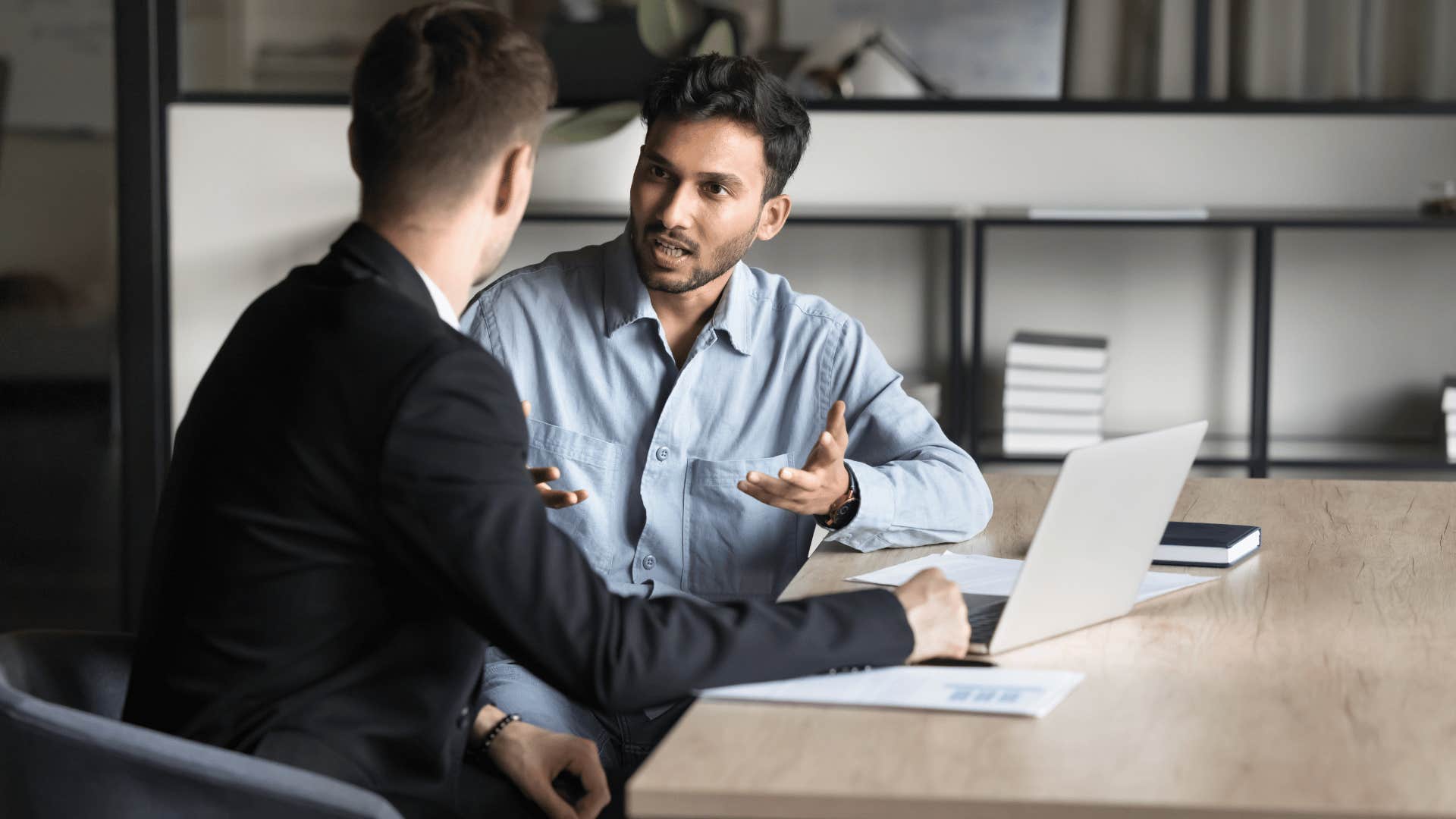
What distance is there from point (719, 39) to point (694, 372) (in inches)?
61.4

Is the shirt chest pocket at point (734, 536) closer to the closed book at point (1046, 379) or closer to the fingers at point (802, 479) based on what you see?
the fingers at point (802, 479)

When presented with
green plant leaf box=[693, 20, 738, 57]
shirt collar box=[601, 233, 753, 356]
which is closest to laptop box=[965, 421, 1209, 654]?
shirt collar box=[601, 233, 753, 356]

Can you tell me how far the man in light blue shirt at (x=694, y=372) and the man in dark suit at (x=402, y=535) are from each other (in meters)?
0.63

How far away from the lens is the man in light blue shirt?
186 cm

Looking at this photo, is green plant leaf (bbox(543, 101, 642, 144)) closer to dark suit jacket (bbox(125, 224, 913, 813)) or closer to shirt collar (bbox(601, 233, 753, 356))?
shirt collar (bbox(601, 233, 753, 356))

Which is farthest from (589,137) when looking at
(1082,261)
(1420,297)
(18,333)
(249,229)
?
(1420,297)

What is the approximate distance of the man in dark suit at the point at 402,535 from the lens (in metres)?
1.08

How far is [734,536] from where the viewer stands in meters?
1.88

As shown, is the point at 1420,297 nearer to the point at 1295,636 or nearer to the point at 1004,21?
the point at 1004,21

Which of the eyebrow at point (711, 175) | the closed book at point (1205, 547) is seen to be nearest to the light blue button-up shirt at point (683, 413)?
the eyebrow at point (711, 175)

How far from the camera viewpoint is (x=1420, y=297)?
3514 mm

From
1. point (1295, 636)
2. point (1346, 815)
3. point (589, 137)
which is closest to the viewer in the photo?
point (1346, 815)

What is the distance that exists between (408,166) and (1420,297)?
301 cm

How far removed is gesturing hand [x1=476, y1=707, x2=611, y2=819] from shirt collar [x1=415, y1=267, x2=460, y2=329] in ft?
1.43
